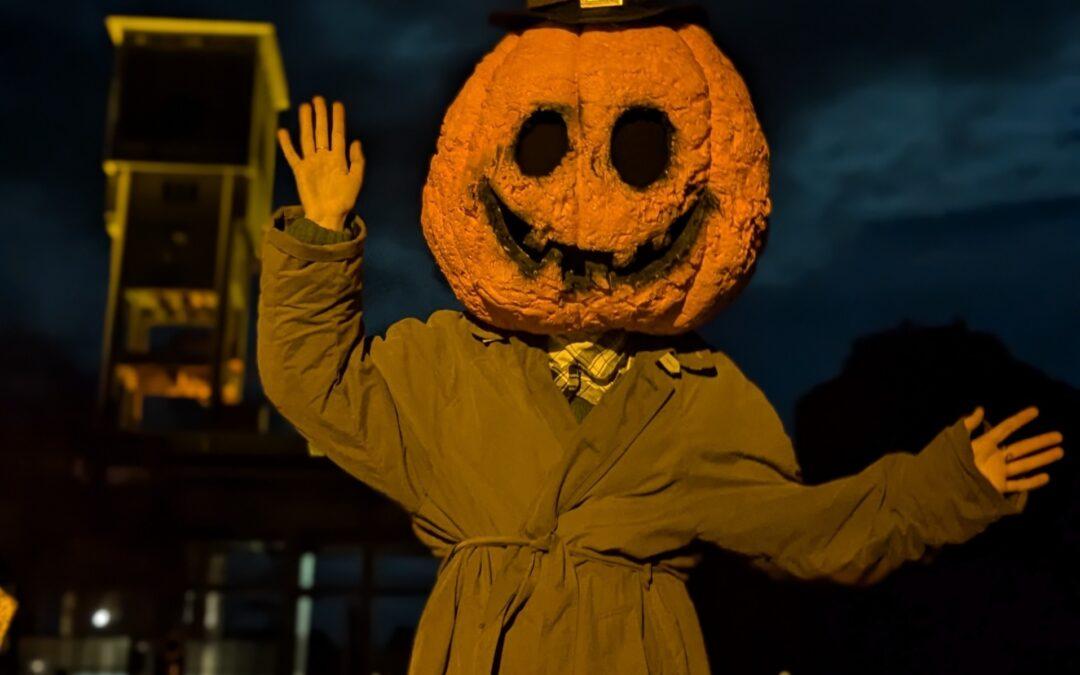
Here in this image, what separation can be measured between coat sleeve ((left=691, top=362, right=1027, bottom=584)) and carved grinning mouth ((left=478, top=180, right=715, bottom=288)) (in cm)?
25

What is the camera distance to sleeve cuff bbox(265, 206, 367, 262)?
1.67 metres

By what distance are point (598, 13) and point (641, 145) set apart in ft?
0.68

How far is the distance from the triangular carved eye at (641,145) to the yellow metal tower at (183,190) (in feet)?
19.2

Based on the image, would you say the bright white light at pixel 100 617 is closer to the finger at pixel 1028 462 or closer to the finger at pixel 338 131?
the finger at pixel 338 131

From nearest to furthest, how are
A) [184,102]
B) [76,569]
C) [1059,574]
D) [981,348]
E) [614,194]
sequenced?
[614,194] → [1059,574] → [981,348] → [76,569] → [184,102]

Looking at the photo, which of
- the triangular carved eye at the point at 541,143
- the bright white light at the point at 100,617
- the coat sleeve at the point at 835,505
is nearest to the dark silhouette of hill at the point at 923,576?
the coat sleeve at the point at 835,505

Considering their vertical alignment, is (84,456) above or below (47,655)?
above

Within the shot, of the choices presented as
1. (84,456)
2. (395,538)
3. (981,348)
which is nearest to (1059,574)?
(981,348)

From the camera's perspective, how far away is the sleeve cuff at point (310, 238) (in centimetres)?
167

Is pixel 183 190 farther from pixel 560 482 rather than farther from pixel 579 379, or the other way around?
pixel 560 482

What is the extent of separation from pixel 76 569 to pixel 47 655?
34 cm

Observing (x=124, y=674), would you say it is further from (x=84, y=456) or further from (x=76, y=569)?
(x=84, y=456)

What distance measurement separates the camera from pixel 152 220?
8039 millimetres

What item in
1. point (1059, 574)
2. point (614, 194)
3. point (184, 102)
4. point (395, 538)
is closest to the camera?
point (614, 194)
